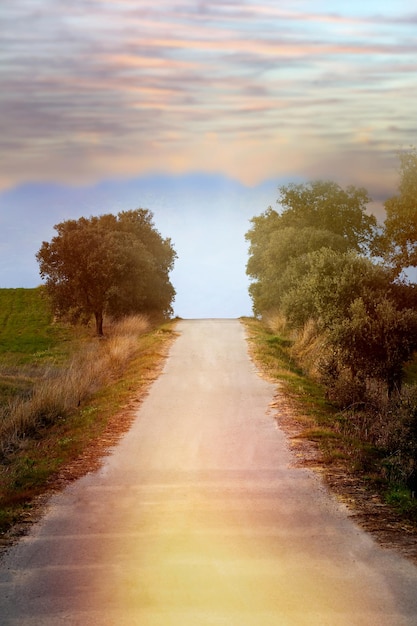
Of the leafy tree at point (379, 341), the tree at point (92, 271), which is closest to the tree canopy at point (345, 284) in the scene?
the leafy tree at point (379, 341)

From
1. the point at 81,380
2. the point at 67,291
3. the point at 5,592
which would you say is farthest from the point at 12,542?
the point at 67,291

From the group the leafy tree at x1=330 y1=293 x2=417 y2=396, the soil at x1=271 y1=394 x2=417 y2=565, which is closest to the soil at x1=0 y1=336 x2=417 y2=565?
the soil at x1=271 y1=394 x2=417 y2=565

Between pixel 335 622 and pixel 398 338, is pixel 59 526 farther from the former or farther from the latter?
pixel 398 338

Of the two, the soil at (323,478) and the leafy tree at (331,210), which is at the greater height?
the leafy tree at (331,210)

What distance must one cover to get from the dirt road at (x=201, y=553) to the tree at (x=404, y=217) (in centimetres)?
2530

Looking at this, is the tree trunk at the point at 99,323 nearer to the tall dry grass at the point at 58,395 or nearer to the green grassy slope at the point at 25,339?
the green grassy slope at the point at 25,339

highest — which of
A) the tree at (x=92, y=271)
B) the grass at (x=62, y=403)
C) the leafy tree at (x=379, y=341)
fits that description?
the tree at (x=92, y=271)

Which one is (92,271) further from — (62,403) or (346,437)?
(346,437)

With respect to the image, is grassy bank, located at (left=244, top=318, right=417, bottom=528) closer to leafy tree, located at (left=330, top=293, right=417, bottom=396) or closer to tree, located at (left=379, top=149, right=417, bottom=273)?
leafy tree, located at (left=330, top=293, right=417, bottom=396)

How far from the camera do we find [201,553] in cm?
780

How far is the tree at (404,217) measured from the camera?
117 feet

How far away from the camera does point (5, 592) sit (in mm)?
6875

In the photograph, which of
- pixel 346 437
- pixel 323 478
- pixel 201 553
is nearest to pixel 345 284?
pixel 346 437

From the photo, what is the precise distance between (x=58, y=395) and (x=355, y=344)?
336 inches
